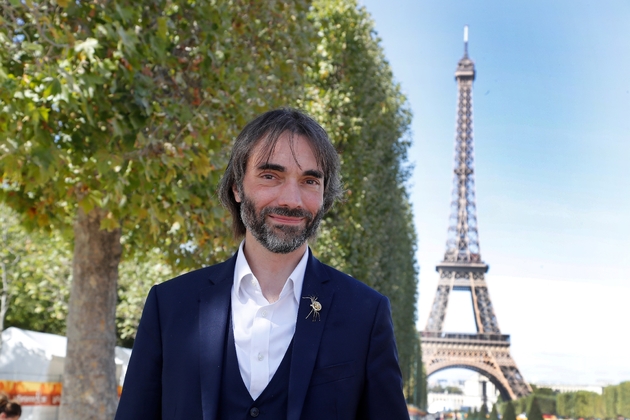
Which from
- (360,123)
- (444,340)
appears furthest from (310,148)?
(444,340)

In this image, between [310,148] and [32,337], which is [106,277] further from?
[310,148]

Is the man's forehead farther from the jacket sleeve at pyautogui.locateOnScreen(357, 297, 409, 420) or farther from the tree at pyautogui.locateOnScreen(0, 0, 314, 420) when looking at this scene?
the tree at pyautogui.locateOnScreen(0, 0, 314, 420)

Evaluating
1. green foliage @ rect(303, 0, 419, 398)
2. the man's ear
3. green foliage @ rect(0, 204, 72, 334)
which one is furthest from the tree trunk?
green foliage @ rect(0, 204, 72, 334)

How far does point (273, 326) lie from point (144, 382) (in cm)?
41

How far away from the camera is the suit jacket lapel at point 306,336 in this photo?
2.09 metres

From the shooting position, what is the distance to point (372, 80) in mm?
20141

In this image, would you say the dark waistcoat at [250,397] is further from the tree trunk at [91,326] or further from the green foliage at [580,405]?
the green foliage at [580,405]

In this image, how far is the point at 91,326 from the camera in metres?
9.31

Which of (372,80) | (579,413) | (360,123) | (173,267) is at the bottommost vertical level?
(579,413)

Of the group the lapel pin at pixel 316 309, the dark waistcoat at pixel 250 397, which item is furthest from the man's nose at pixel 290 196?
the dark waistcoat at pixel 250 397

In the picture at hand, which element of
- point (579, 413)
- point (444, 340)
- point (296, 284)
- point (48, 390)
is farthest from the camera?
point (444, 340)

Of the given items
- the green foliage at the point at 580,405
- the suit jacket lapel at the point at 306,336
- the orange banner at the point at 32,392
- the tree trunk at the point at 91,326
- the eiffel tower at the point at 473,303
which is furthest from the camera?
the eiffel tower at the point at 473,303

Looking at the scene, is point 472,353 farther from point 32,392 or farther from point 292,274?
point 292,274

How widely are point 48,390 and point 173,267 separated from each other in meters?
3.90
